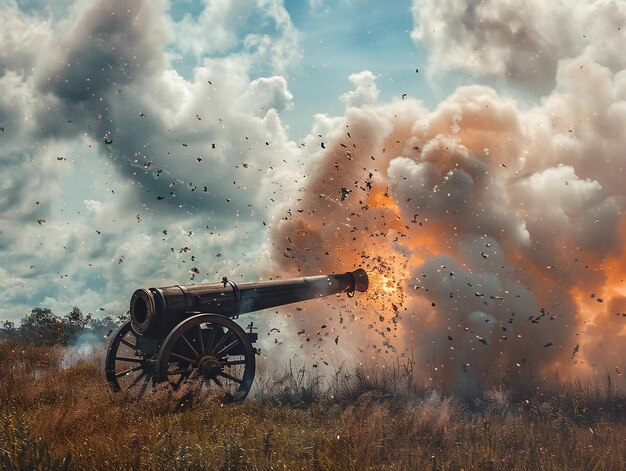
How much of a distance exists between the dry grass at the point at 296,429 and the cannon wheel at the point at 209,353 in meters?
0.47

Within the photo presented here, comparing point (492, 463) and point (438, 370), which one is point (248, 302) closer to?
point (438, 370)

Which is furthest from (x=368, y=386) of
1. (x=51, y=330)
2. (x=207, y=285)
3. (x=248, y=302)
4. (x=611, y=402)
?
(x=51, y=330)

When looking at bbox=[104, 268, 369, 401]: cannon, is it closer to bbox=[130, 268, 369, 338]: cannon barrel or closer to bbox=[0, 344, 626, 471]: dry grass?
bbox=[130, 268, 369, 338]: cannon barrel

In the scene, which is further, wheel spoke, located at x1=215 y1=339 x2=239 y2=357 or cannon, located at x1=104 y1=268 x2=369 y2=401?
wheel spoke, located at x1=215 y1=339 x2=239 y2=357

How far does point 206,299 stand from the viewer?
9.86 meters

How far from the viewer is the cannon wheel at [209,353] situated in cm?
883

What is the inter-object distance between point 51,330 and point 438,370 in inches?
487

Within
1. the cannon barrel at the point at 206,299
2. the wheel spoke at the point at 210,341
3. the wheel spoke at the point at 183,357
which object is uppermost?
the cannon barrel at the point at 206,299

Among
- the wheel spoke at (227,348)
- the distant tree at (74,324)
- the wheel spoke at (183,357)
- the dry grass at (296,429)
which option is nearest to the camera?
the dry grass at (296,429)

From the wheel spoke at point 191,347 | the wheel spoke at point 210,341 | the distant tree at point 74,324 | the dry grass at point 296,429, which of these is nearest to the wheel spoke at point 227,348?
the wheel spoke at point 210,341

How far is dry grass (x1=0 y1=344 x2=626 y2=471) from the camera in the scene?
190 inches

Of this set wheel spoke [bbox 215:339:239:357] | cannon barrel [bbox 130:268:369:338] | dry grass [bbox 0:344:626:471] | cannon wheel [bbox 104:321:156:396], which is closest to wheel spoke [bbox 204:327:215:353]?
wheel spoke [bbox 215:339:239:357]

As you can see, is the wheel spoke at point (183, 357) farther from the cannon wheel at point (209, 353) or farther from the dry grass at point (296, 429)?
the dry grass at point (296, 429)

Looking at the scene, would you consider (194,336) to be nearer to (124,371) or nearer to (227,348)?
(227,348)
